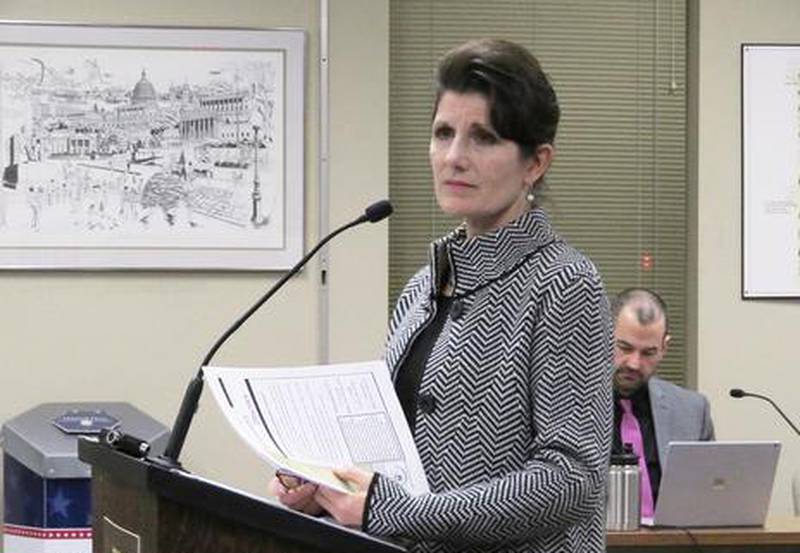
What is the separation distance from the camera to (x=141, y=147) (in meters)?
4.71

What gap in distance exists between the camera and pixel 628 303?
431cm

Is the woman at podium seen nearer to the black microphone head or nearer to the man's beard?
the black microphone head

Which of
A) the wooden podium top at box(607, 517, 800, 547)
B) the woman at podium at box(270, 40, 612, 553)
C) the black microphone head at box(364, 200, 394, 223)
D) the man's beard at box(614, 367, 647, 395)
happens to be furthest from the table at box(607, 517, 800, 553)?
the woman at podium at box(270, 40, 612, 553)

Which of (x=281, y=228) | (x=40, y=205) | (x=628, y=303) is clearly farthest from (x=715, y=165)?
(x=40, y=205)

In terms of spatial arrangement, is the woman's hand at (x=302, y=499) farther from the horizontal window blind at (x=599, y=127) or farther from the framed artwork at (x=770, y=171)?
the framed artwork at (x=770, y=171)

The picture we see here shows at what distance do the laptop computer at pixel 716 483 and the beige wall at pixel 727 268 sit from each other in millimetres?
1264

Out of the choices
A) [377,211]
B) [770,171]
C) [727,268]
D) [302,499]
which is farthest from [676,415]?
[302,499]

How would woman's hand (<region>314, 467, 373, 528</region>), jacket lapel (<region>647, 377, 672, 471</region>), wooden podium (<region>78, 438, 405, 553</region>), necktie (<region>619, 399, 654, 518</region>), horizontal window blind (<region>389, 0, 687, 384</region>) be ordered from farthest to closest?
horizontal window blind (<region>389, 0, 687, 384</region>)
jacket lapel (<region>647, 377, 672, 471</region>)
necktie (<region>619, 399, 654, 518</region>)
woman's hand (<region>314, 467, 373, 528</region>)
wooden podium (<region>78, 438, 405, 553</region>)

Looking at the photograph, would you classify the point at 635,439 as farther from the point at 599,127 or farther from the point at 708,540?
the point at 599,127

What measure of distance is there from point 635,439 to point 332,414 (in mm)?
2739

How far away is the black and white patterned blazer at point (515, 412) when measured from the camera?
153 cm

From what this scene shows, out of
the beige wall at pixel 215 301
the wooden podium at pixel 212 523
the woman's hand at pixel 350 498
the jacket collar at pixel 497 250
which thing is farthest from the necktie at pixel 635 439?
the wooden podium at pixel 212 523

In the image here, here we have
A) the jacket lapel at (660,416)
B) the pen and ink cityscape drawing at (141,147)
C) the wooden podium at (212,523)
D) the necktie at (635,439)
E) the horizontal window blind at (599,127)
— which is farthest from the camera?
the horizontal window blind at (599,127)

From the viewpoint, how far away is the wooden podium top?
3.64m
